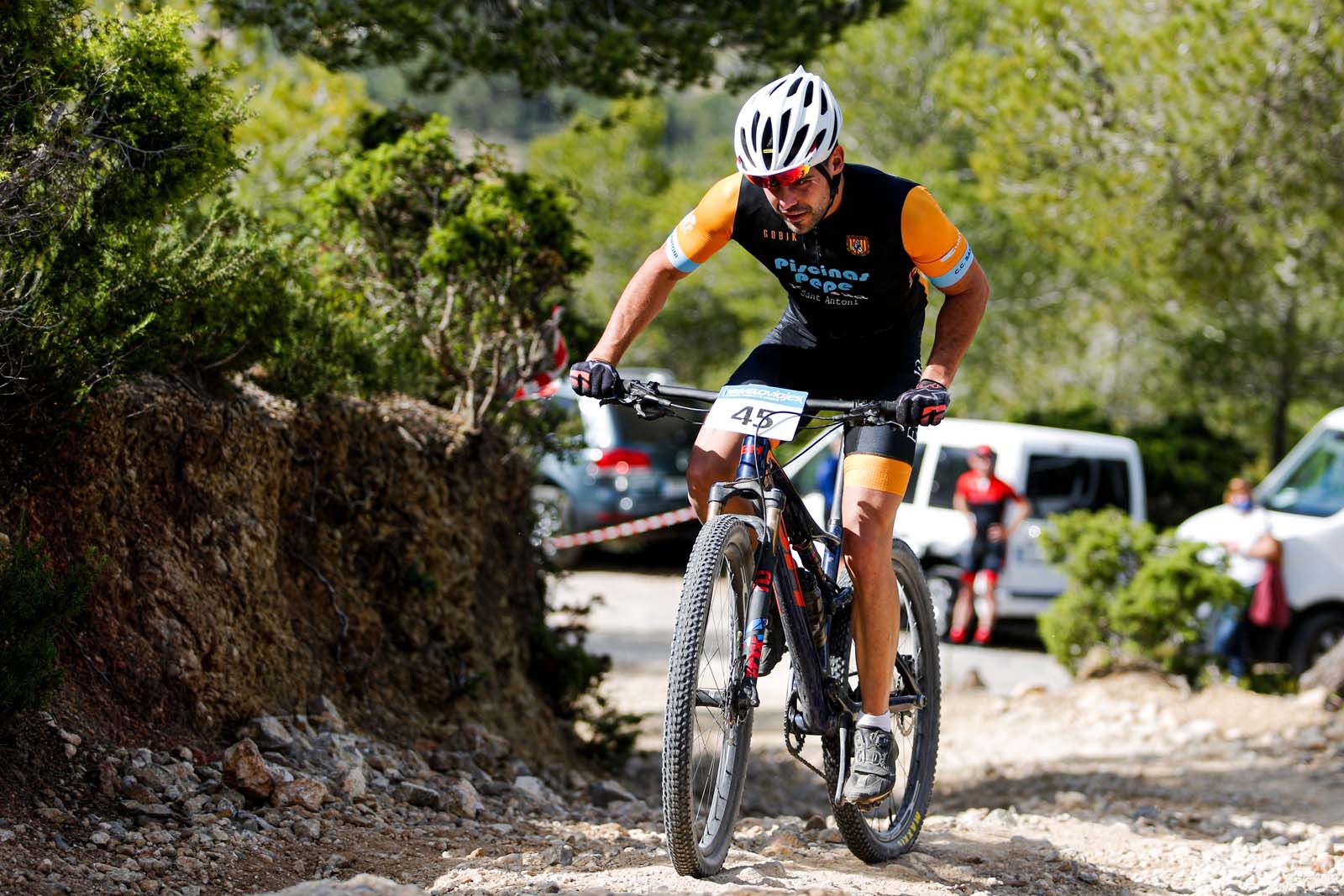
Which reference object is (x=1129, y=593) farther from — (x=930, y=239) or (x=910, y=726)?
(x=930, y=239)

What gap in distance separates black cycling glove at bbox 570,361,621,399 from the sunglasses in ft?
2.45

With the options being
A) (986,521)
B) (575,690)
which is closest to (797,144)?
(575,690)

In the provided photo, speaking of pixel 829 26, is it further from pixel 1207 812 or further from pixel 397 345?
pixel 1207 812

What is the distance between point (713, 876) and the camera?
439 centimetres

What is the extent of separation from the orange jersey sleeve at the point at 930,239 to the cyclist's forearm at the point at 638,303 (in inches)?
30.1

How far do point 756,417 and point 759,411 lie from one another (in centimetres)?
2

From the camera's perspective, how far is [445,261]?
7203 mm

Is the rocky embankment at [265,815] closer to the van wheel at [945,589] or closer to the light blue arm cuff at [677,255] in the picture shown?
the light blue arm cuff at [677,255]

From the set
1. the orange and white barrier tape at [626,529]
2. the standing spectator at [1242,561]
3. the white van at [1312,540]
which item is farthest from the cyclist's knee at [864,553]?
the orange and white barrier tape at [626,529]

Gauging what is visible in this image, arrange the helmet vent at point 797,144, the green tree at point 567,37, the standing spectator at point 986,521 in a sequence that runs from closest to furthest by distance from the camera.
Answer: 1. the helmet vent at point 797,144
2. the green tree at point 567,37
3. the standing spectator at point 986,521

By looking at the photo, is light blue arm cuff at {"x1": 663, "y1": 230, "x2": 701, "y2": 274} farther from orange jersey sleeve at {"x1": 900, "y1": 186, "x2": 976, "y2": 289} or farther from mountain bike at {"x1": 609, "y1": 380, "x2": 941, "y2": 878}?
orange jersey sleeve at {"x1": 900, "y1": 186, "x2": 976, "y2": 289}

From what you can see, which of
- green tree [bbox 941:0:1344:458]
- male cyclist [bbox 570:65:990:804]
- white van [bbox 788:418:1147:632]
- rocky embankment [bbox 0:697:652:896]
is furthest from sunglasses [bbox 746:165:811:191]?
white van [bbox 788:418:1147:632]

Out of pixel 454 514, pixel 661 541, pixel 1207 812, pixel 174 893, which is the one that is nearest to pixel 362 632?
pixel 454 514

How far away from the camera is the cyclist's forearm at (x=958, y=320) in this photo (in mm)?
4707
